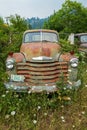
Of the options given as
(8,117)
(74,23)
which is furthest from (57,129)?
(74,23)

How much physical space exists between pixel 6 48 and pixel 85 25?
38.1 m

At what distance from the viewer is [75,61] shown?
27.1 feet

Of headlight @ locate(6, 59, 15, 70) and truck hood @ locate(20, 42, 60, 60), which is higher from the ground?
truck hood @ locate(20, 42, 60, 60)

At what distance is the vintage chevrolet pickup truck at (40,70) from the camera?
7754 millimetres

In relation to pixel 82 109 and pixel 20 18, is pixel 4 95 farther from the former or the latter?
pixel 20 18

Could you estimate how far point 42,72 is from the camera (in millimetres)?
8031

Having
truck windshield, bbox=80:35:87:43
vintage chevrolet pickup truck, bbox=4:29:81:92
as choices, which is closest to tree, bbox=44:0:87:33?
truck windshield, bbox=80:35:87:43

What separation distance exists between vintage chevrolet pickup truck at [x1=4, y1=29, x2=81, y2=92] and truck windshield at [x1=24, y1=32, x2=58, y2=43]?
108cm

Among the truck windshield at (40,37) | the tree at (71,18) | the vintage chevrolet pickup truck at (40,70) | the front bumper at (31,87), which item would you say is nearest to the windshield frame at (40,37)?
the truck windshield at (40,37)

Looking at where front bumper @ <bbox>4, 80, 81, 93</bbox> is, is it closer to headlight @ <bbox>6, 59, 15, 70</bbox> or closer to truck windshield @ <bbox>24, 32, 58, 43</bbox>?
headlight @ <bbox>6, 59, 15, 70</bbox>

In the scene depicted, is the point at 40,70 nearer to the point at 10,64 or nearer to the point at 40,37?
the point at 10,64

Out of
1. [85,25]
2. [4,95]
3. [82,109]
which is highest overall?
[4,95]

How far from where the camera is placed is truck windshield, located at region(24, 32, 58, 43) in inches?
390

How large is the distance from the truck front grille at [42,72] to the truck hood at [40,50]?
13.9 inches
